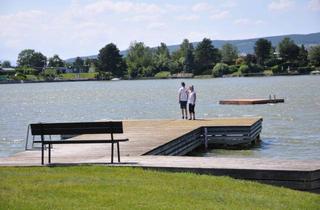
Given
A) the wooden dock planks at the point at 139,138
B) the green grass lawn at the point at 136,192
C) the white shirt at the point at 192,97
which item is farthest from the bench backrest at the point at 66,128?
the white shirt at the point at 192,97

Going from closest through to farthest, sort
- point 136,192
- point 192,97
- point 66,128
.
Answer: point 136,192 → point 66,128 → point 192,97

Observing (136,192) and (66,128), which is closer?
(136,192)

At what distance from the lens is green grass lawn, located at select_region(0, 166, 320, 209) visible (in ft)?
30.2

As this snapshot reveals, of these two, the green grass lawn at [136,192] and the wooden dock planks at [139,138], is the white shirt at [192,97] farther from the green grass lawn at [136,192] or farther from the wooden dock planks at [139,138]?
the green grass lawn at [136,192]

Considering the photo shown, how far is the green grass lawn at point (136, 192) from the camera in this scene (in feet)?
30.2

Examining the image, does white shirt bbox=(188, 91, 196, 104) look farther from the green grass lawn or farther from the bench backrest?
the green grass lawn

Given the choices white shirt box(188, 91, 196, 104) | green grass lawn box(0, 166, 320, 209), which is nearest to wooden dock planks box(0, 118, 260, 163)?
white shirt box(188, 91, 196, 104)

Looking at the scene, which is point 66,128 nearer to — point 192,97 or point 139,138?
point 139,138

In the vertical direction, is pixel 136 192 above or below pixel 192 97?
below

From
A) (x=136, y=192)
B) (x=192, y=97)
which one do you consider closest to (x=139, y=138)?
(x=192, y=97)

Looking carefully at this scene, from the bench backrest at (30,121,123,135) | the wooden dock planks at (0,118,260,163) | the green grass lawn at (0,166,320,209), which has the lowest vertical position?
the wooden dock planks at (0,118,260,163)

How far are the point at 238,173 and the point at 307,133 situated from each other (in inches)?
808

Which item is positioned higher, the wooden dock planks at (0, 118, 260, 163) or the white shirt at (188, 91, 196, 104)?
the white shirt at (188, 91, 196, 104)

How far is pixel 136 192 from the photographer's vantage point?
394 inches
